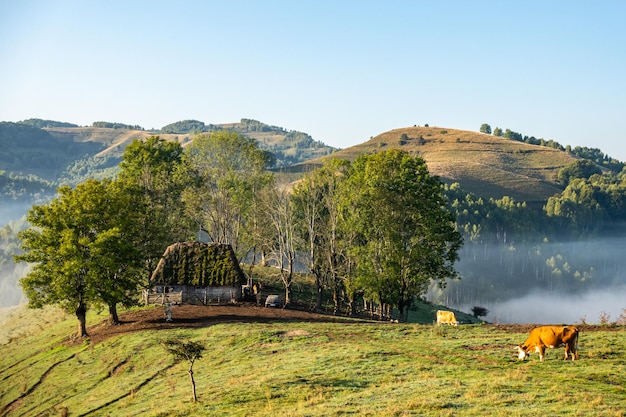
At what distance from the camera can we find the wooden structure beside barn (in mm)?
57031

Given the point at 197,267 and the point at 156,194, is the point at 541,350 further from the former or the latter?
the point at 156,194

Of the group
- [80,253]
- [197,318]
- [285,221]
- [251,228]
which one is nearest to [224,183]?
[251,228]

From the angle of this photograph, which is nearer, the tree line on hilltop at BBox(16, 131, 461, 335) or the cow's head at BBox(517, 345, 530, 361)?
the cow's head at BBox(517, 345, 530, 361)

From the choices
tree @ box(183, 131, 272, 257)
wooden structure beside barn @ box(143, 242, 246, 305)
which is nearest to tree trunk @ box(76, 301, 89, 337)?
wooden structure beside barn @ box(143, 242, 246, 305)

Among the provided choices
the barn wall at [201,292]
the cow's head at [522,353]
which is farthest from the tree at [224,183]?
the cow's head at [522,353]

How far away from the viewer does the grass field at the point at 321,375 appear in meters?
21.7

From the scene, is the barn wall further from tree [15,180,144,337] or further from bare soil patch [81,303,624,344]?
tree [15,180,144,337]

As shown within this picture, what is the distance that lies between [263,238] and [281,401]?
42370 millimetres

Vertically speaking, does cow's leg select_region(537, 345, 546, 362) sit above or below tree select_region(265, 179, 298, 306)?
below

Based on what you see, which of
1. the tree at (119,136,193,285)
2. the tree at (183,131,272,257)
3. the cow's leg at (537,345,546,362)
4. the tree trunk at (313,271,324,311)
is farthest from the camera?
the tree at (183,131,272,257)

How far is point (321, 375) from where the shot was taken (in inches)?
1091

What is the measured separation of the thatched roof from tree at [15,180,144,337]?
26.3ft

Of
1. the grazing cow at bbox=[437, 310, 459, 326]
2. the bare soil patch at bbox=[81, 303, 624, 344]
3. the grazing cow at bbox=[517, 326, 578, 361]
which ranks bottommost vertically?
the bare soil patch at bbox=[81, 303, 624, 344]

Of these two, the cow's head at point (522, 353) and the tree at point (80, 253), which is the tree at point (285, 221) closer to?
the tree at point (80, 253)
